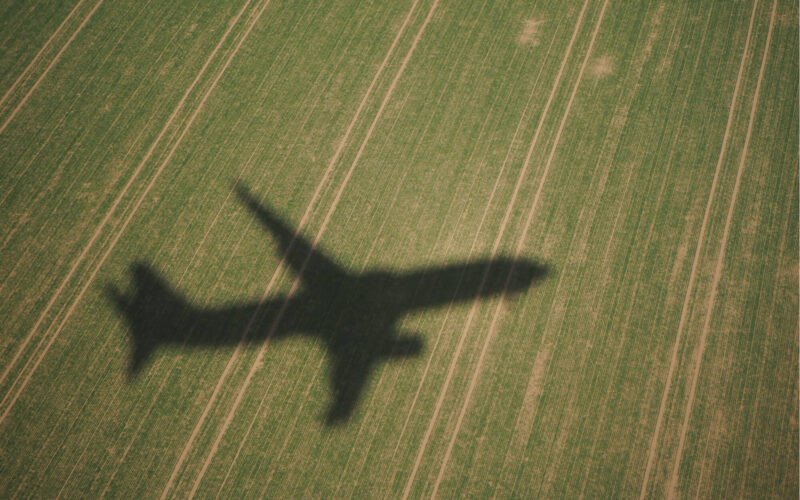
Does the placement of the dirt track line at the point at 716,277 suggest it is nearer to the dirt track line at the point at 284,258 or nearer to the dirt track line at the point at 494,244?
the dirt track line at the point at 494,244

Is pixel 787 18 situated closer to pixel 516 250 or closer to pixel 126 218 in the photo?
pixel 516 250

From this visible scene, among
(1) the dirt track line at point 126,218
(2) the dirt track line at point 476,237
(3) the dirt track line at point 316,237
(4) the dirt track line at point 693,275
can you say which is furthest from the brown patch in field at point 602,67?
(1) the dirt track line at point 126,218

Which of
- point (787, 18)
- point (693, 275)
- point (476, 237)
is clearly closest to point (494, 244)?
point (476, 237)

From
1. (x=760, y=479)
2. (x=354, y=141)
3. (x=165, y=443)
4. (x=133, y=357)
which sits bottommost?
(x=760, y=479)

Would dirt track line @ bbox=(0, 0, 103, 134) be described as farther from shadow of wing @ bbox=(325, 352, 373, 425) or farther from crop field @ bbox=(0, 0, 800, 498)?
shadow of wing @ bbox=(325, 352, 373, 425)

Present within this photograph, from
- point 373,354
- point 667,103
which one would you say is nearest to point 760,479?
point 373,354

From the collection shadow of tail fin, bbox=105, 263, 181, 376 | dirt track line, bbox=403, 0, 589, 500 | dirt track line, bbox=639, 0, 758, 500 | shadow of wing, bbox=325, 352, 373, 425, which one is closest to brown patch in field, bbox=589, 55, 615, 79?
dirt track line, bbox=403, 0, 589, 500

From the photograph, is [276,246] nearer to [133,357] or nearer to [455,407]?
[133,357]
